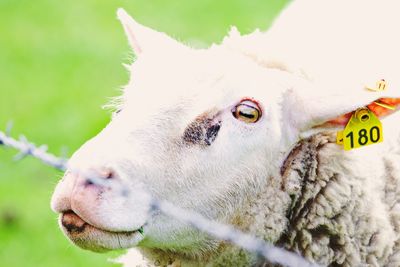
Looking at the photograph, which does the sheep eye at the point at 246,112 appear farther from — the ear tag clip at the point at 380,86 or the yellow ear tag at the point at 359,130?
the ear tag clip at the point at 380,86

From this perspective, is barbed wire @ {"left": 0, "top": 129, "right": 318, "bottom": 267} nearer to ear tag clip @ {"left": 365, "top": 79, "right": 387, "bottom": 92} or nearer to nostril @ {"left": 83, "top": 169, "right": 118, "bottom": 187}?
nostril @ {"left": 83, "top": 169, "right": 118, "bottom": 187}

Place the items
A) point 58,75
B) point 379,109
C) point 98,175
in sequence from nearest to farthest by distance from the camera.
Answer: point 98,175, point 379,109, point 58,75

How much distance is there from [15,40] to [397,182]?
5.91 meters

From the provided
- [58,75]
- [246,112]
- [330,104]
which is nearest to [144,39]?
[246,112]

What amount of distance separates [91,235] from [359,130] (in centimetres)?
101

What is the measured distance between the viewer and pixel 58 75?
8586mm

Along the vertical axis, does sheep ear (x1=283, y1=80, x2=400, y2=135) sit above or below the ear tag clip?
below

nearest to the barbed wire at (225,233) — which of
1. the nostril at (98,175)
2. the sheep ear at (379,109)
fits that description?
the nostril at (98,175)

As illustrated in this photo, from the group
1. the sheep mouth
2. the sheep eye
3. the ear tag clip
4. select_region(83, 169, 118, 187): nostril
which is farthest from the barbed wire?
the ear tag clip

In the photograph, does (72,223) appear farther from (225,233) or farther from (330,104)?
(330,104)

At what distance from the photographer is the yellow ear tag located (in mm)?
3621

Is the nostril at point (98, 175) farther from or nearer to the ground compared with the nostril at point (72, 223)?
farther from the ground

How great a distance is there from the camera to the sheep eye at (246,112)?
3613 mm

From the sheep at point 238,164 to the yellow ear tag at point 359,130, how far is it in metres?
0.03
